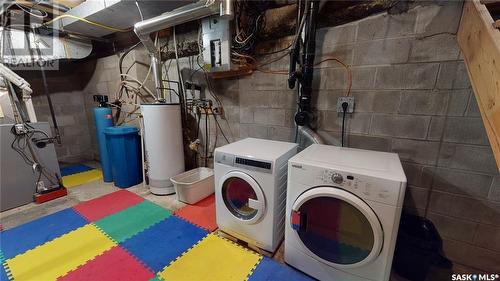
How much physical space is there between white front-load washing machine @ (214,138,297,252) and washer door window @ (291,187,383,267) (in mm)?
230

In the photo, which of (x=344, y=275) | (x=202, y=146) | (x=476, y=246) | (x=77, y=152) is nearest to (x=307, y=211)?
(x=344, y=275)

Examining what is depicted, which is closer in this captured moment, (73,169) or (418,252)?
(418,252)

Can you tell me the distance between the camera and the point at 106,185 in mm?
2754

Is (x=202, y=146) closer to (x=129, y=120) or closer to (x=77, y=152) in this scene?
(x=129, y=120)

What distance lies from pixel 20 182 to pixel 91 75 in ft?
6.77

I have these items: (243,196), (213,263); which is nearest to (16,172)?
(213,263)

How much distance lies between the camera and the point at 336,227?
46.8 inches

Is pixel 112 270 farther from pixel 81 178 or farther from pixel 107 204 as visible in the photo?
pixel 81 178

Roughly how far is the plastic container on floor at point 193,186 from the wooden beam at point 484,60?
2203 millimetres

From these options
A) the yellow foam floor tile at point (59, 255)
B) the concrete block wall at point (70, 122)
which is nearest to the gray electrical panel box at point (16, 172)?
the yellow foam floor tile at point (59, 255)

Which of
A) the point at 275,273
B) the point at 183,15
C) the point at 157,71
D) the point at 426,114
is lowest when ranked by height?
the point at 275,273

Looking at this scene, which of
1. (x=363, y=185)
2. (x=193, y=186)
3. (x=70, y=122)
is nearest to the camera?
(x=363, y=185)

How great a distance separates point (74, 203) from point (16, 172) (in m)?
0.66

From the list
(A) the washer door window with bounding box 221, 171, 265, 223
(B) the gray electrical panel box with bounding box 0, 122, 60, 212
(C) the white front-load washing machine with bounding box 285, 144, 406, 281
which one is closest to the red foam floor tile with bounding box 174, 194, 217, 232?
(A) the washer door window with bounding box 221, 171, 265, 223
